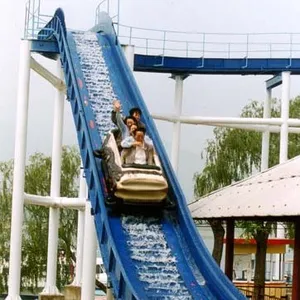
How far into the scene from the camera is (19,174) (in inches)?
773

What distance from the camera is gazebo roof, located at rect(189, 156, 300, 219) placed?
39.8 ft

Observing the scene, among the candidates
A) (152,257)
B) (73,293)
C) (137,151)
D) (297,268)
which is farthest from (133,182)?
(73,293)

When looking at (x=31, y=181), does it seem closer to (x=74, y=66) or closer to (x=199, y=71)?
(x=199, y=71)

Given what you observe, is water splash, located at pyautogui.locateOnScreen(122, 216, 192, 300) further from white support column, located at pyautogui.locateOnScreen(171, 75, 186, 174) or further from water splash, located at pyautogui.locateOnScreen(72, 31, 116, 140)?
white support column, located at pyautogui.locateOnScreen(171, 75, 186, 174)

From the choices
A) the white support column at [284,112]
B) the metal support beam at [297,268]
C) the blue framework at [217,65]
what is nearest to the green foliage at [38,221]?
the blue framework at [217,65]

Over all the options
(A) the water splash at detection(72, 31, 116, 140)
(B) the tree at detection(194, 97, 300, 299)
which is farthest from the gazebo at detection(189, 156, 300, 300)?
(B) the tree at detection(194, 97, 300, 299)

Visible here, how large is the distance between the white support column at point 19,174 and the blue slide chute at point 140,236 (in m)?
2.05

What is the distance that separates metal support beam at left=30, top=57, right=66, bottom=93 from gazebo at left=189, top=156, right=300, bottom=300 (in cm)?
618

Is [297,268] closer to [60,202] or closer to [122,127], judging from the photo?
[122,127]

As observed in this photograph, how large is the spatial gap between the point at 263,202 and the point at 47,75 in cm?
1034

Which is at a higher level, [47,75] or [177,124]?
[47,75]

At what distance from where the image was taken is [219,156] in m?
34.2

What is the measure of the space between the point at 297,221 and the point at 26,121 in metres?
9.20

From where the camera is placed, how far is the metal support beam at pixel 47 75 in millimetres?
20634
